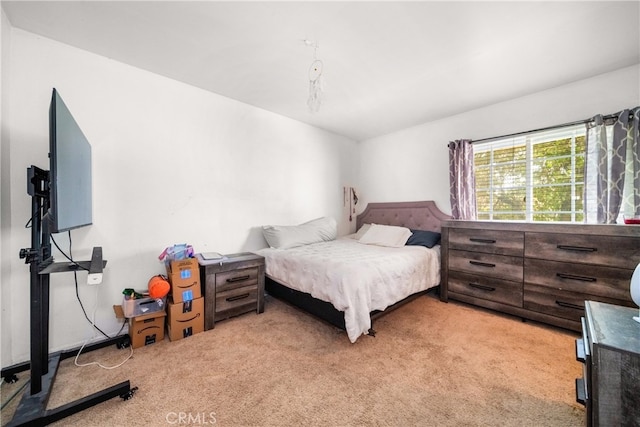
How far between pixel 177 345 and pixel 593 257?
Answer: 11.1 feet

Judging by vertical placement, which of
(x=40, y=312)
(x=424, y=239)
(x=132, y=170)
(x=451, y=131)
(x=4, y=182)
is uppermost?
(x=451, y=131)

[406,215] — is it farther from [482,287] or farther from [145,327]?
[145,327]

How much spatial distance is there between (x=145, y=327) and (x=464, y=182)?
3.63 meters

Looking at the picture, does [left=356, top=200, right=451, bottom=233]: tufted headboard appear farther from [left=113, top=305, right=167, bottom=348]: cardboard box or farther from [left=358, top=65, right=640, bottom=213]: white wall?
[left=113, top=305, right=167, bottom=348]: cardboard box

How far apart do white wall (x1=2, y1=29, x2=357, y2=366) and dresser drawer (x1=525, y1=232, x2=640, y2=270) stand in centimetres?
279

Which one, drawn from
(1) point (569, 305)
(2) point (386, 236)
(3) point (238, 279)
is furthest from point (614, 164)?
(3) point (238, 279)

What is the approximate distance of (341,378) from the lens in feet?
4.82

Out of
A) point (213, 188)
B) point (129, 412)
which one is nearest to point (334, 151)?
point (213, 188)

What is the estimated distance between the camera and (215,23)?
5.34 feet

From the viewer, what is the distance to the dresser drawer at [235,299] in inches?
86.0

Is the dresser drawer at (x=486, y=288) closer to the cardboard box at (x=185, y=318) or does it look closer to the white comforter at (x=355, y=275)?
the white comforter at (x=355, y=275)

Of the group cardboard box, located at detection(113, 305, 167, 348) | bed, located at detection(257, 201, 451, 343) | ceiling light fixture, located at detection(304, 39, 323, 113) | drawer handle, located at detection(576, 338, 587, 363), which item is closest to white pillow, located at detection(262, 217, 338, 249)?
bed, located at detection(257, 201, 451, 343)

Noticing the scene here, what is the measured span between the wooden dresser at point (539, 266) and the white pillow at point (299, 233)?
1508 mm

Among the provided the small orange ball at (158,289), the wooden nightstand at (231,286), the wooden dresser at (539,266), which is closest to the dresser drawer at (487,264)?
the wooden dresser at (539,266)
